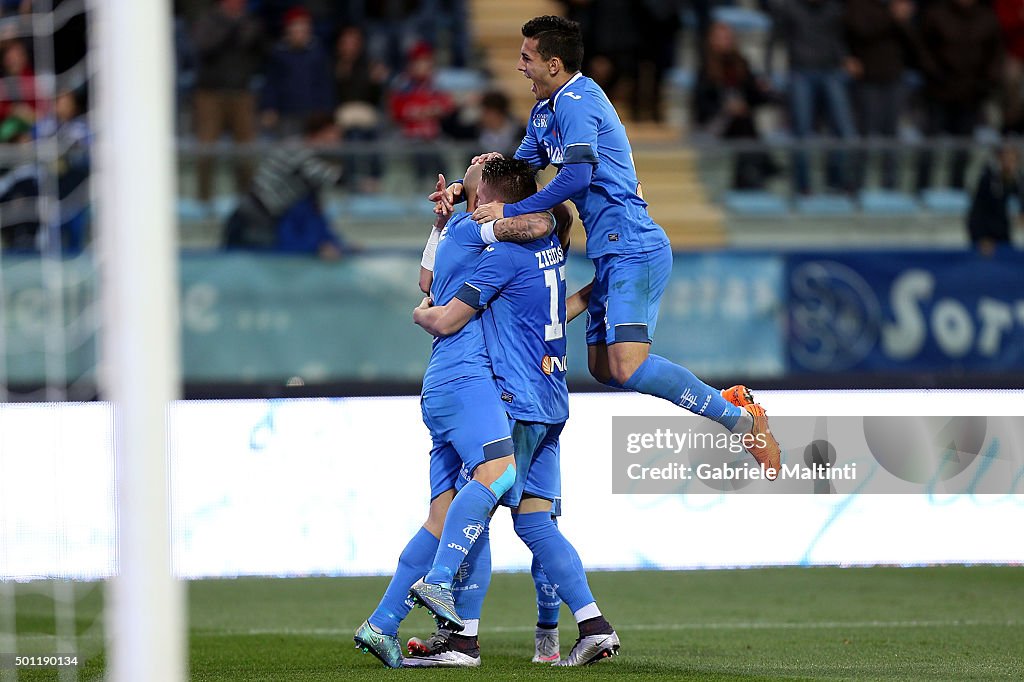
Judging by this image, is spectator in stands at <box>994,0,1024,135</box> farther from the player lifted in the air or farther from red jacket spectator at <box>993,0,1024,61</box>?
the player lifted in the air

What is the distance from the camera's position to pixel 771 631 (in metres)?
7.66

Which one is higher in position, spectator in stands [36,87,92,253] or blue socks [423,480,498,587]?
spectator in stands [36,87,92,253]

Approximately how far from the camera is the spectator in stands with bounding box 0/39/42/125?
12406mm

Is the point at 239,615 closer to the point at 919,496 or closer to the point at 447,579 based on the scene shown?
the point at 447,579

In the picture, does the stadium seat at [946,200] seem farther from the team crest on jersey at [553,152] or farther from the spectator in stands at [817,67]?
the team crest on jersey at [553,152]

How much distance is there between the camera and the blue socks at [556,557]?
6254 mm

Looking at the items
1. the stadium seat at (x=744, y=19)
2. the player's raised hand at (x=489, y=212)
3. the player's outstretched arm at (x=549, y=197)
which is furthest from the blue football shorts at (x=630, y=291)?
the stadium seat at (x=744, y=19)

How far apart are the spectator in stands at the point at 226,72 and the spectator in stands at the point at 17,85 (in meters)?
1.52

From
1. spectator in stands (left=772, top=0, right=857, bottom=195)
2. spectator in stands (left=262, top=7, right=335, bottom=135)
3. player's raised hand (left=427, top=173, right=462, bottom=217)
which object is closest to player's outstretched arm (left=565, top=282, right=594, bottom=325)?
player's raised hand (left=427, top=173, right=462, bottom=217)

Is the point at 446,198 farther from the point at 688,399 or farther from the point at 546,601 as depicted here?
the point at 546,601

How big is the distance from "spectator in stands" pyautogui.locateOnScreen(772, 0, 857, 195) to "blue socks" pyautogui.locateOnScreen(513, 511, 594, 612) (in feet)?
30.3

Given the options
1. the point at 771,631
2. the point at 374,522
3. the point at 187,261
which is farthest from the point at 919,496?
the point at 187,261

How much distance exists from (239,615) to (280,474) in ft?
4.77

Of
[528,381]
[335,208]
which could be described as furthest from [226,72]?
[528,381]
